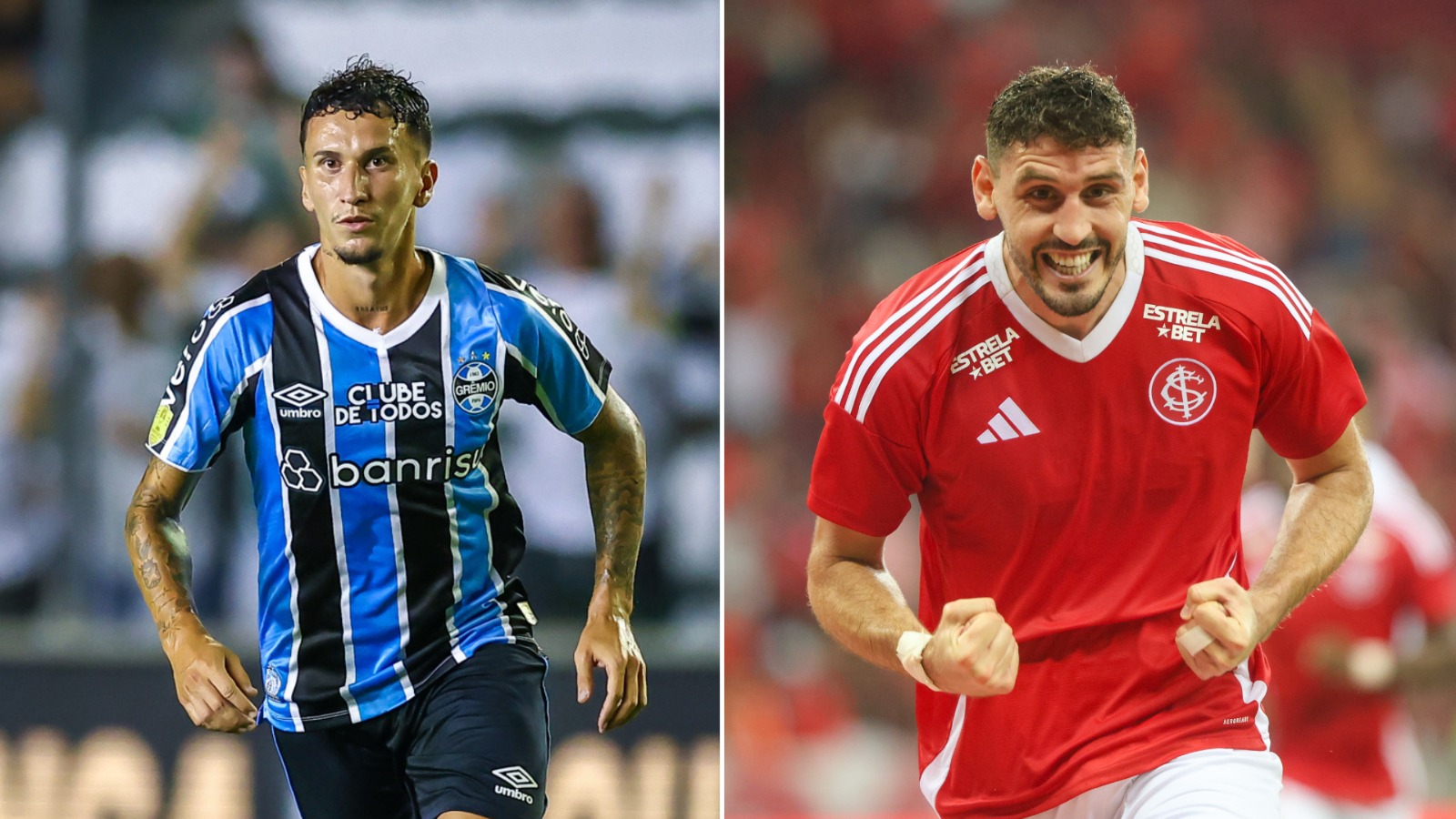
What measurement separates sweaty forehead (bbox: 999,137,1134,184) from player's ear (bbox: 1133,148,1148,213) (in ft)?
0.22

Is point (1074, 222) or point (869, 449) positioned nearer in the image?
point (1074, 222)

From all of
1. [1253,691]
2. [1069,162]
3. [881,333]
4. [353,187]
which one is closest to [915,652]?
[881,333]

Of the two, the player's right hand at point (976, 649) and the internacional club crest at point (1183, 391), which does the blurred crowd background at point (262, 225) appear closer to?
the internacional club crest at point (1183, 391)

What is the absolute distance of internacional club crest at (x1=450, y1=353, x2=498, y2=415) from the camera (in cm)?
369

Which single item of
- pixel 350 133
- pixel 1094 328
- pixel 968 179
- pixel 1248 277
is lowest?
pixel 1094 328

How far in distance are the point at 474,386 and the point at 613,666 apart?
724 millimetres

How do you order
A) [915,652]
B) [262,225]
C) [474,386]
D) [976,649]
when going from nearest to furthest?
[976,649] < [915,652] < [474,386] < [262,225]

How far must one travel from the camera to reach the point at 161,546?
3668 millimetres

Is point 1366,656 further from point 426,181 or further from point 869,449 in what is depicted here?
point 426,181

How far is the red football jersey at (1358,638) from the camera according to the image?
5.56m

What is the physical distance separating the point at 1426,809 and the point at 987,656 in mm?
6290

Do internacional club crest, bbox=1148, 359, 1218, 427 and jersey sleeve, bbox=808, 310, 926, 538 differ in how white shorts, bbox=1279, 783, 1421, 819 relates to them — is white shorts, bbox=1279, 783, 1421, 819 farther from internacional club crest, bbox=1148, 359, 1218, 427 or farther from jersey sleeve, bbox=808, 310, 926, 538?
jersey sleeve, bbox=808, 310, 926, 538

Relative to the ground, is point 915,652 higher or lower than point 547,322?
lower

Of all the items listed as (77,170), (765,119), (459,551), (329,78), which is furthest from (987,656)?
(765,119)
